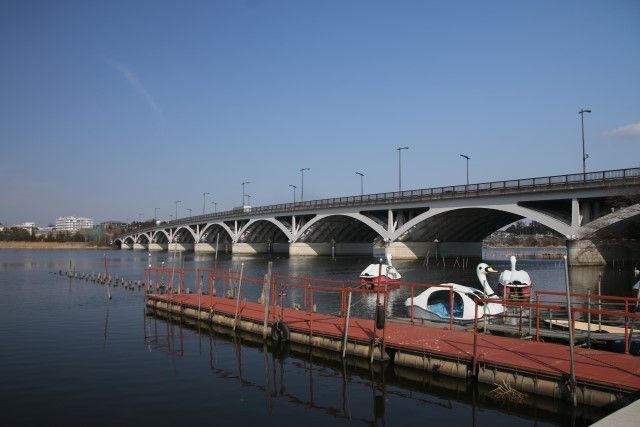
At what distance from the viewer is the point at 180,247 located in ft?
558

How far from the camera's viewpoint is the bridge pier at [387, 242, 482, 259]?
8831cm

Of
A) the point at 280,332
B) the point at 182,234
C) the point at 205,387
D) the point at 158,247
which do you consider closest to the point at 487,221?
the point at 280,332

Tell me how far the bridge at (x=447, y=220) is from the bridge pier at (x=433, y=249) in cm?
17

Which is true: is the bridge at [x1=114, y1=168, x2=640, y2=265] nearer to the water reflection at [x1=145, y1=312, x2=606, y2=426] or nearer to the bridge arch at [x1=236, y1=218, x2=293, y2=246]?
the bridge arch at [x1=236, y1=218, x2=293, y2=246]

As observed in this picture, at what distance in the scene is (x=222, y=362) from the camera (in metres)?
20.8

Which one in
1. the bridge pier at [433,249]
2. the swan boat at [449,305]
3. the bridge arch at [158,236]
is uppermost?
the bridge arch at [158,236]

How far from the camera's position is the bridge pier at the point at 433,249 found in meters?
88.3

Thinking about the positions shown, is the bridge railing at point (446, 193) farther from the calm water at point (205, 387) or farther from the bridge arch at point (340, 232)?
the calm water at point (205, 387)

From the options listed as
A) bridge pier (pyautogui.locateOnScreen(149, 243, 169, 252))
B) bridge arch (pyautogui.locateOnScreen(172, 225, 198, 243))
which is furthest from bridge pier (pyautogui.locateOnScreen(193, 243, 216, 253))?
bridge pier (pyautogui.locateOnScreen(149, 243, 169, 252))

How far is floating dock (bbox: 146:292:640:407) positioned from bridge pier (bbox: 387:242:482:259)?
62.9 meters

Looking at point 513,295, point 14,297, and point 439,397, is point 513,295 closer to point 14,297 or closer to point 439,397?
point 439,397

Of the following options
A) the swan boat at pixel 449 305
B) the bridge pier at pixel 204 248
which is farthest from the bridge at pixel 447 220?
the swan boat at pixel 449 305

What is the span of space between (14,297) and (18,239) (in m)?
179

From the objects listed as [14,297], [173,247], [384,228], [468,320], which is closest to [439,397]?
[468,320]
